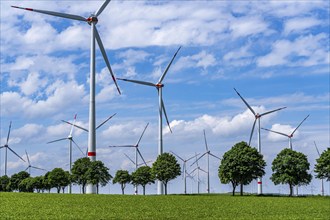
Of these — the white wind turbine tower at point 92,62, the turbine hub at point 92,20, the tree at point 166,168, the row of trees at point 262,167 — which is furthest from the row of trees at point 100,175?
the turbine hub at point 92,20

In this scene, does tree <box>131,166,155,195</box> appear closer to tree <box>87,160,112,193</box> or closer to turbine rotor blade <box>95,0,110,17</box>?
tree <box>87,160,112,193</box>

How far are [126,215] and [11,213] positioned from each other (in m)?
12.7

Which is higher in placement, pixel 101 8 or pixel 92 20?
pixel 101 8

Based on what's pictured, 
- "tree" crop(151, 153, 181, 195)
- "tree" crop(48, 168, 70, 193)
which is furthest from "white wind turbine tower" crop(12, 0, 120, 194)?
"tree" crop(48, 168, 70, 193)

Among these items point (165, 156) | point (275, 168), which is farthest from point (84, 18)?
point (275, 168)

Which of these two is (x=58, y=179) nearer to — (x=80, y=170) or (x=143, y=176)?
(x=143, y=176)

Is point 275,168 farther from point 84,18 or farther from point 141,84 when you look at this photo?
point 84,18

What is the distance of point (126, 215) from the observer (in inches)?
2172

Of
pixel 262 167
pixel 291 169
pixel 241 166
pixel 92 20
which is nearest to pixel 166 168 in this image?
pixel 241 166

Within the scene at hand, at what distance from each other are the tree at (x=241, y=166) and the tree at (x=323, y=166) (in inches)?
605

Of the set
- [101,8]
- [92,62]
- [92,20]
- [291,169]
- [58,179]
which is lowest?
[58,179]

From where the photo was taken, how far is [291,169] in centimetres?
12738

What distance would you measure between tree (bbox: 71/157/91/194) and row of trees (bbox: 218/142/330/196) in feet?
114

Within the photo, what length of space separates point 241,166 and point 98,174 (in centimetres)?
3645
